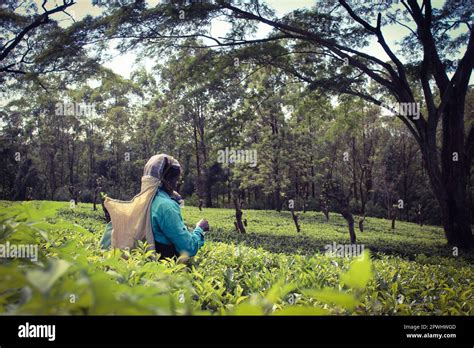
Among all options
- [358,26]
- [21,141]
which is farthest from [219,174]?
[21,141]

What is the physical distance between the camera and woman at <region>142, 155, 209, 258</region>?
223 centimetres

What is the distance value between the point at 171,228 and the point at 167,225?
0.11ft

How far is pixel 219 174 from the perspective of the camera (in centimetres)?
2489

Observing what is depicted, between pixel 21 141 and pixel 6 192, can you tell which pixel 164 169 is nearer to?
pixel 6 192

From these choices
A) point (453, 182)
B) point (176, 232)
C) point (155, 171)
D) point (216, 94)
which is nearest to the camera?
point (176, 232)

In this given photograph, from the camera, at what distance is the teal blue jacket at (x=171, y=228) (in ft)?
7.29

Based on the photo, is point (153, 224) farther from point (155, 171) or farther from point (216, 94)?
point (216, 94)

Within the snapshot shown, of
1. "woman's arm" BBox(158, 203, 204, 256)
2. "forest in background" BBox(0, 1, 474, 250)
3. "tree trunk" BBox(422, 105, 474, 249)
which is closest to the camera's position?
"woman's arm" BBox(158, 203, 204, 256)

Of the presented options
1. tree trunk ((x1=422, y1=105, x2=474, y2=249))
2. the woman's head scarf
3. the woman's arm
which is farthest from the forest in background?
the woman's arm

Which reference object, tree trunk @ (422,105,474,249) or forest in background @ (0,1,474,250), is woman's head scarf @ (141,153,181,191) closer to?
forest in background @ (0,1,474,250)

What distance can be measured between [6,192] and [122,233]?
6.79ft

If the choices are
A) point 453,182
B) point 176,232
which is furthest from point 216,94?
point 176,232

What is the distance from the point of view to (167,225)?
2271 millimetres

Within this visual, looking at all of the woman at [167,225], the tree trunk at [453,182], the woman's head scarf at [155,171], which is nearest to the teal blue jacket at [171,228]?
the woman at [167,225]
